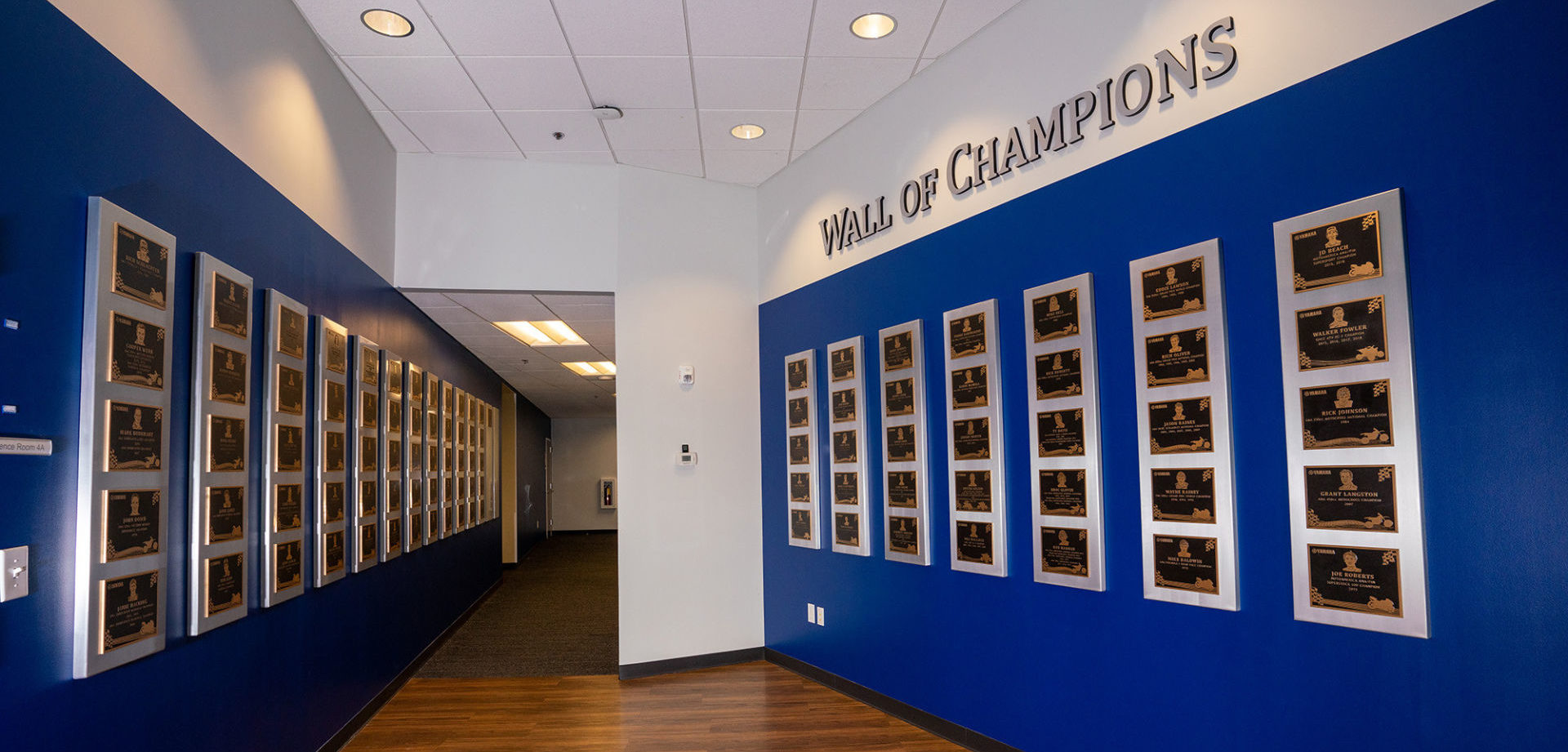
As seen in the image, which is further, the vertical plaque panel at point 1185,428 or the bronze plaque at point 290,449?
the bronze plaque at point 290,449

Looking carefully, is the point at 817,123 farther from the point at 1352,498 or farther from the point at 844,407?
the point at 1352,498

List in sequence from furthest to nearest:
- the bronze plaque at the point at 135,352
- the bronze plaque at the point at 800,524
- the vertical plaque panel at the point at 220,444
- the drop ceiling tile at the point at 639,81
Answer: the bronze plaque at the point at 800,524
the drop ceiling tile at the point at 639,81
the vertical plaque panel at the point at 220,444
the bronze plaque at the point at 135,352

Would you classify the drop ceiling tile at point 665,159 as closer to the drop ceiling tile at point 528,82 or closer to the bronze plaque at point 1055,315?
the drop ceiling tile at point 528,82

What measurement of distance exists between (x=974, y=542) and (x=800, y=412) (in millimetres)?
2048

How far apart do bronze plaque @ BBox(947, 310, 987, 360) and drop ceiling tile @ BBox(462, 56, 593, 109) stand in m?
2.55

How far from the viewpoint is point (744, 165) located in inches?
263

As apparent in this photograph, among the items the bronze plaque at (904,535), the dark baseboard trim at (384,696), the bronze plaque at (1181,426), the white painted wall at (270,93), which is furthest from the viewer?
the bronze plaque at (904,535)

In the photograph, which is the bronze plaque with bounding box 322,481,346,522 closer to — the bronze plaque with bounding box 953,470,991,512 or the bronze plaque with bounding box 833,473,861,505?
the bronze plaque with bounding box 833,473,861,505

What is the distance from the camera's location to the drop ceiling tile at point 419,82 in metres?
4.93

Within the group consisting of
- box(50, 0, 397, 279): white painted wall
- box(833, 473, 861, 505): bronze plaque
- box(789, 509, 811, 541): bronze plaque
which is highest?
box(50, 0, 397, 279): white painted wall

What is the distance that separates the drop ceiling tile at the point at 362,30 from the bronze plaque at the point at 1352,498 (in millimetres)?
4303

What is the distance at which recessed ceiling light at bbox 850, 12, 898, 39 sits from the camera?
14.7 ft

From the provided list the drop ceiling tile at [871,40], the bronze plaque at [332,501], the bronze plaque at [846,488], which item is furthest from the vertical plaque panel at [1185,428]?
the bronze plaque at [332,501]

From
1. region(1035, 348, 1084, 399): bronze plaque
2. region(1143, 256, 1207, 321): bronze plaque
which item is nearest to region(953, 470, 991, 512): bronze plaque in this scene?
region(1035, 348, 1084, 399): bronze plaque
